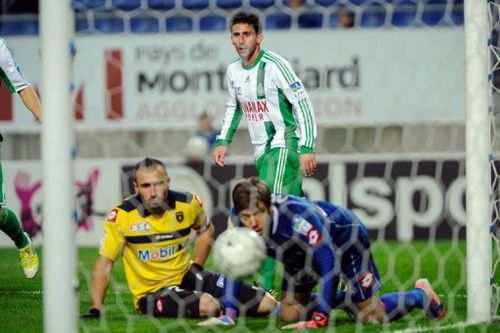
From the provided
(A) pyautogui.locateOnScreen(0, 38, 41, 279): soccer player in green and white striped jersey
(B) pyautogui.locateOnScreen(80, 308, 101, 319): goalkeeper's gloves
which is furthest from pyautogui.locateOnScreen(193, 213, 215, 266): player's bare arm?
(A) pyautogui.locateOnScreen(0, 38, 41, 279): soccer player in green and white striped jersey

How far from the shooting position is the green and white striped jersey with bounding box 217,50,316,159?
6.81m

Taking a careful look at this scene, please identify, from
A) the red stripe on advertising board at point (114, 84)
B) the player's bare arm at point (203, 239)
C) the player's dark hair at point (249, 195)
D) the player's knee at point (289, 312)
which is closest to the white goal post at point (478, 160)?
the player's knee at point (289, 312)

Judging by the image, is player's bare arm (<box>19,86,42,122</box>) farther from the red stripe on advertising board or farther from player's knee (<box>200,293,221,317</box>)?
the red stripe on advertising board

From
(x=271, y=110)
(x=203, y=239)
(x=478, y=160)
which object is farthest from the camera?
(x=271, y=110)

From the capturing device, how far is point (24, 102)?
7.01m

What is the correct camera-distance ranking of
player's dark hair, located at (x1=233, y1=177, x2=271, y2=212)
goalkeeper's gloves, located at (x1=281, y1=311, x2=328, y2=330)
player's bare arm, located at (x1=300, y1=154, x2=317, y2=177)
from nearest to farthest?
player's dark hair, located at (x1=233, y1=177, x2=271, y2=212), goalkeeper's gloves, located at (x1=281, y1=311, x2=328, y2=330), player's bare arm, located at (x1=300, y1=154, x2=317, y2=177)

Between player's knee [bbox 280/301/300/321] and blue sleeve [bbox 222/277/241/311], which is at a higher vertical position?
blue sleeve [bbox 222/277/241/311]

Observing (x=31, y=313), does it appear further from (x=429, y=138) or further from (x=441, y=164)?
(x=429, y=138)

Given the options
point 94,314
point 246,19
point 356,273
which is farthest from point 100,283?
point 246,19

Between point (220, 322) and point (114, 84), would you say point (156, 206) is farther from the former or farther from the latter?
point (114, 84)

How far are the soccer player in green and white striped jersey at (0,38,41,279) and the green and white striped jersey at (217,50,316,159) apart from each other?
114cm

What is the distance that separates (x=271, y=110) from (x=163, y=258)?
1.26 metres

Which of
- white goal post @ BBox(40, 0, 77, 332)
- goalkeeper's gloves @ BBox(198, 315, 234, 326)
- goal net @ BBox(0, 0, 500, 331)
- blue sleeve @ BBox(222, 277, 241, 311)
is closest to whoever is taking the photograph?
white goal post @ BBox(40, 0, 77, 332)

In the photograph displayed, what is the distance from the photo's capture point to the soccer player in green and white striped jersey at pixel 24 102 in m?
7.01
